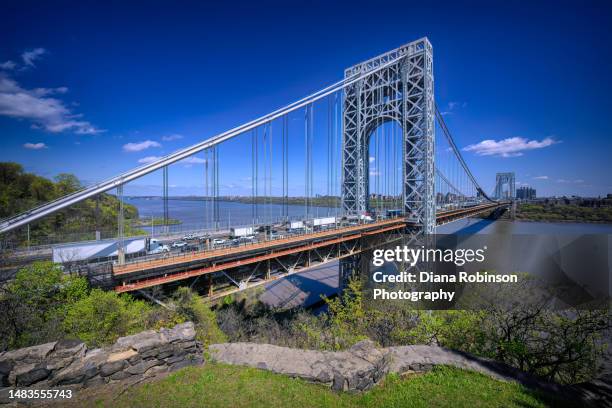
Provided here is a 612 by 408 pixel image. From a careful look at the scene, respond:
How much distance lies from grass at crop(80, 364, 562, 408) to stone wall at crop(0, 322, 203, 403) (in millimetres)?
305

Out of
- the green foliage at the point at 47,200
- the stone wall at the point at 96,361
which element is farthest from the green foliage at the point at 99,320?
the green foliage at the point at 47,200

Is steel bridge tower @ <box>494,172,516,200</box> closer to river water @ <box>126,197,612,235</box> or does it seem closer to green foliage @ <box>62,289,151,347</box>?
river water @ <box>126,197,612,235</box>

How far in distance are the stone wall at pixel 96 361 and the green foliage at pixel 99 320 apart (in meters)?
2.30

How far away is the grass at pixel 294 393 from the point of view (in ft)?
14.3

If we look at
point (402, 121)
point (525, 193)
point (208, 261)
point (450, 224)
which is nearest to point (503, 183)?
point (525, 193)

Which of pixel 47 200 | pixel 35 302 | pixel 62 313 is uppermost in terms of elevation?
pixel 47 200

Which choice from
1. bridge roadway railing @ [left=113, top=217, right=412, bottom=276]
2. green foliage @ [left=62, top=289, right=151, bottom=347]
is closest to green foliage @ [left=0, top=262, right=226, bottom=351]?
green foliage @ [left=62, top=289, right=151, bottom=347]

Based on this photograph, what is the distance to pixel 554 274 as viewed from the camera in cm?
1111

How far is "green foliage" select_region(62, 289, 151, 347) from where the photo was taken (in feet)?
21.2

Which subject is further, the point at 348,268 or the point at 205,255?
the point at 348,268

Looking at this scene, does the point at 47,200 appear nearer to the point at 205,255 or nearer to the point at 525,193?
the point at 205,255

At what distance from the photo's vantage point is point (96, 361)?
449 centimetres

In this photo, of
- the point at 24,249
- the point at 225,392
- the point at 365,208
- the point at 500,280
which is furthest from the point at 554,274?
the point at 24,249

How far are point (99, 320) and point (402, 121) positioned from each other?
20909mm
